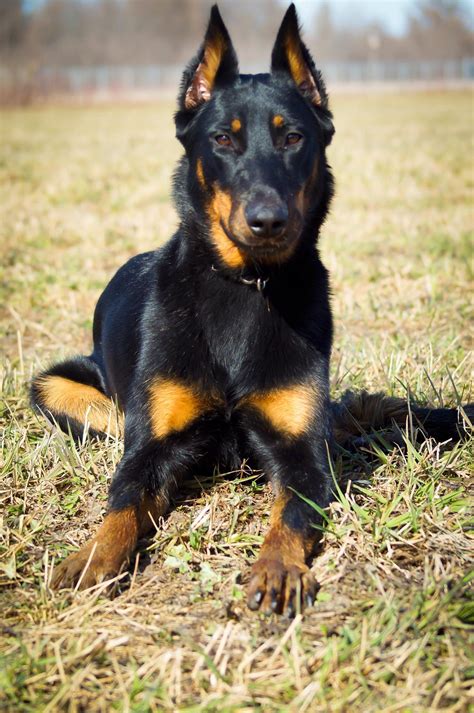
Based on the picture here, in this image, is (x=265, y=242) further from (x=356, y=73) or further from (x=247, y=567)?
(x=356, y=73)

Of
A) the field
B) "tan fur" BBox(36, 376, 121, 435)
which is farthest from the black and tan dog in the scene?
"tan fur" BBox(36, 376, 121, 435)

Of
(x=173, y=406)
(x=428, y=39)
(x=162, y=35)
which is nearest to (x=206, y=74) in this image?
(x=173, y=406)

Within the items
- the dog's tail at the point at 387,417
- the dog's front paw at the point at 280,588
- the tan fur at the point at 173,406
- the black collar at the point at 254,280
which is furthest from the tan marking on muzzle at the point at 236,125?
the dog's front paw at the point at 280,588

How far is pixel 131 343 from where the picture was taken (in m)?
3.56

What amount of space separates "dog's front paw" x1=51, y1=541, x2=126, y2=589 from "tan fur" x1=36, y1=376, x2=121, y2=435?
45.1 inches

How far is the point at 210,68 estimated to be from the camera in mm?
3424

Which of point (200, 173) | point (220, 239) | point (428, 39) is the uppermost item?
point (428, 39)

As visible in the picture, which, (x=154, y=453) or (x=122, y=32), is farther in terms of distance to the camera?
(x=122, y=32)

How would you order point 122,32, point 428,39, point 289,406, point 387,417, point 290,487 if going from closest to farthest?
point 290,487
point 289,406
point 387,417
point 428,39
point 122,32

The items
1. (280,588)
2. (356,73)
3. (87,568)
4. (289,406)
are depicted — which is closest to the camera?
(280,588)

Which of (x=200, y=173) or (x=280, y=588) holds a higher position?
(x=200, y=173)

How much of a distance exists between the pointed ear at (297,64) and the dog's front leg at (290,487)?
1455mm

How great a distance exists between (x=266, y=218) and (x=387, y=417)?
155cm

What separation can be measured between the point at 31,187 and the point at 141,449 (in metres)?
10.1
